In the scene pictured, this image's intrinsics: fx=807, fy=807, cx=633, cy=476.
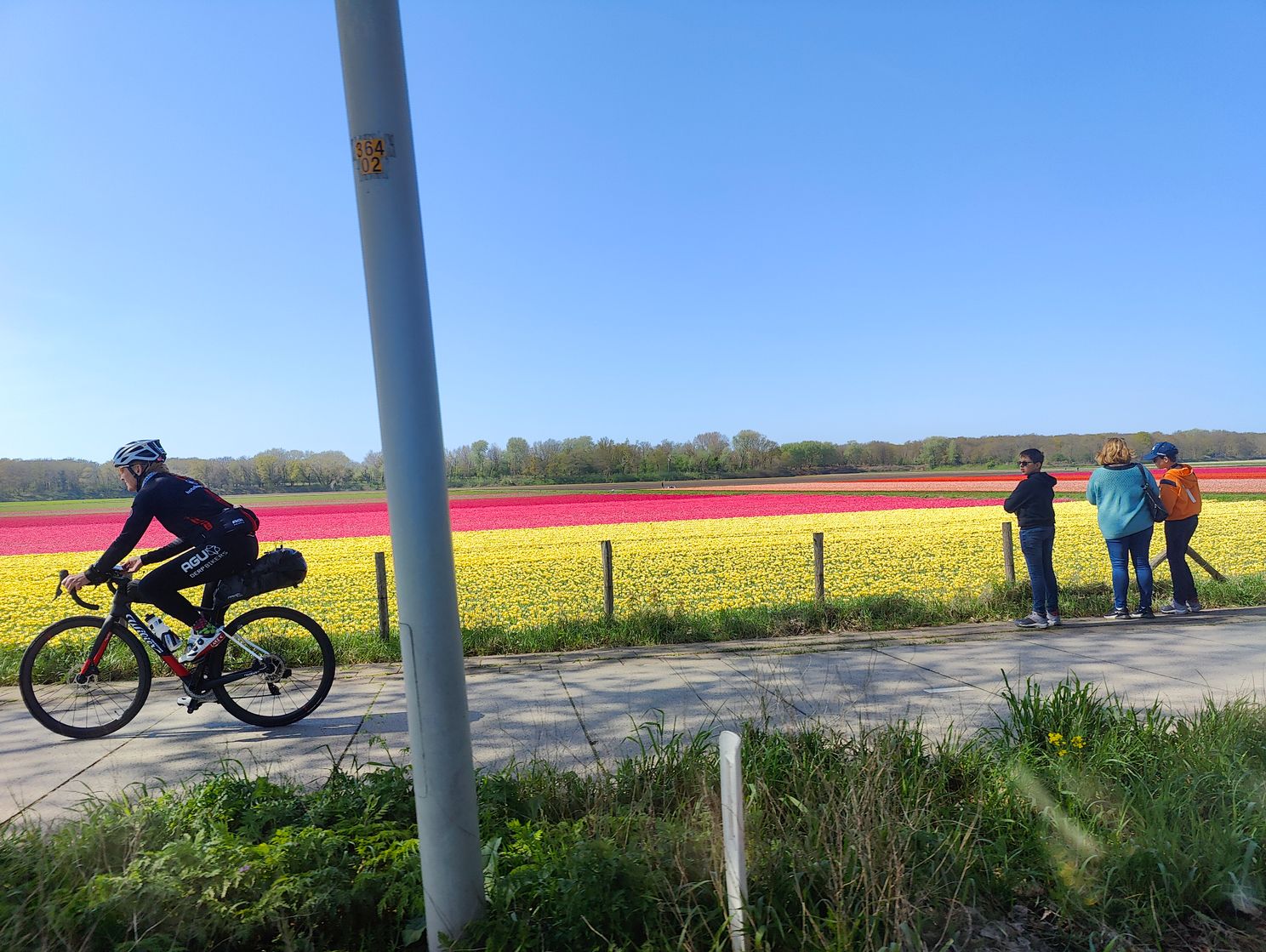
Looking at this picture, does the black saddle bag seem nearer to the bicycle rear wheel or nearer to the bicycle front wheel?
the bicycle front wheel

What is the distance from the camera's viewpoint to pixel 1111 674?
645 centimetres

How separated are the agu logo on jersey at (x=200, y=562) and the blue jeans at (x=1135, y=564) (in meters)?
8.83

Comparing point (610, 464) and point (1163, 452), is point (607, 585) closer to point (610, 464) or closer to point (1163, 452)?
point (1163, 452)

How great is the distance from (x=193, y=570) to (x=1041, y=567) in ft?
27.0

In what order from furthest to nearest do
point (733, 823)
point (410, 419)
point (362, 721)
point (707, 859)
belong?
point (362, 721) → point (707, 859) → point (410, 419) → point (733, 823)

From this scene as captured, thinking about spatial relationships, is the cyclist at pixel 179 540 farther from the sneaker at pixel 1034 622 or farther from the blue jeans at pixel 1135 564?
the blue jeans at pixel 1135 564

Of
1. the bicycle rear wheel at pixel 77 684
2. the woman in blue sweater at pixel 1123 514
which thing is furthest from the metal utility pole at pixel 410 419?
the woman in blue sweater at pixel 1123 514

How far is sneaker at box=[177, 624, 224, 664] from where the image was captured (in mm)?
5539

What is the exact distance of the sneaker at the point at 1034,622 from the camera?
348 inches

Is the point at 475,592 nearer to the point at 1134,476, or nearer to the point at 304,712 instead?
the point at 304,712

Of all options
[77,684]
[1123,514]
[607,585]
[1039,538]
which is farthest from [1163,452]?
[77,684]

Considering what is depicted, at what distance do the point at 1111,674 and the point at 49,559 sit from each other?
31.2 meters

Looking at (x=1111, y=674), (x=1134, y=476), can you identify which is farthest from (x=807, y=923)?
(x=1134, y=476)

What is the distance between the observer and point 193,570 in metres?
5.46
